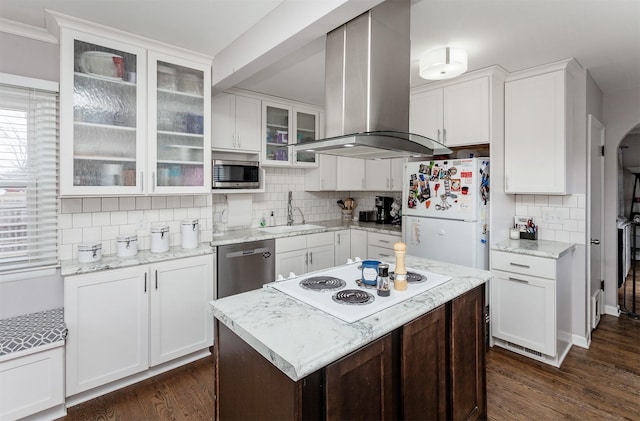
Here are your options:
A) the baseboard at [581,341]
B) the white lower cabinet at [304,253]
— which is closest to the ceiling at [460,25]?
the white lower cabinet at [304,253]

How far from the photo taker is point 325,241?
3809 millimetres

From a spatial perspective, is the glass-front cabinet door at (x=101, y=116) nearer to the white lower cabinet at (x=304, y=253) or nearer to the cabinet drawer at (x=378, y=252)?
the white lower cabinet at (x=304, y=253)

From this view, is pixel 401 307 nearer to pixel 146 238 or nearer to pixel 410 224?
pixel 410 224

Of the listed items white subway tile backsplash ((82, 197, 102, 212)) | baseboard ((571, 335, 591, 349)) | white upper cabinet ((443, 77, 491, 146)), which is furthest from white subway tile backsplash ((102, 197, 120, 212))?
baseboard ((571, 335, 591, 349))

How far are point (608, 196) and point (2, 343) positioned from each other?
5.29 m

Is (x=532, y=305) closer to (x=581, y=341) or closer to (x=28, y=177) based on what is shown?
(x=581, y=341)

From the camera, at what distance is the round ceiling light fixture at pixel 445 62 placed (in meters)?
2.38

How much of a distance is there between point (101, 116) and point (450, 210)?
2882mm

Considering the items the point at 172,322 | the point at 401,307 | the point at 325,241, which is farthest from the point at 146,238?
the point at 401,307

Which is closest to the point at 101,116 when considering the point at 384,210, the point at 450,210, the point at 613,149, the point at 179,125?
the point at 179,125

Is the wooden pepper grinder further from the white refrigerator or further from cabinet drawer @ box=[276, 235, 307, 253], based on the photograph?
cabinet drawer @ box=[276, 235, 307, 253]

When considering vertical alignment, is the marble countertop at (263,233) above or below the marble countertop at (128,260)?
above

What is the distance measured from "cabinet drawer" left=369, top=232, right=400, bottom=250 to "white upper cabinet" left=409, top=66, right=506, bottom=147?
117cm

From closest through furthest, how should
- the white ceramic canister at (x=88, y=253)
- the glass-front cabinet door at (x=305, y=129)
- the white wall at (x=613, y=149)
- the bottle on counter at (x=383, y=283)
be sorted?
the bottle on counter at (x=383, y=283)
the white ceramic canister at (x=88, y=253)
the white wall at (x=613, y=149)
the glass-front cabinet door at (x=305, y=129)
